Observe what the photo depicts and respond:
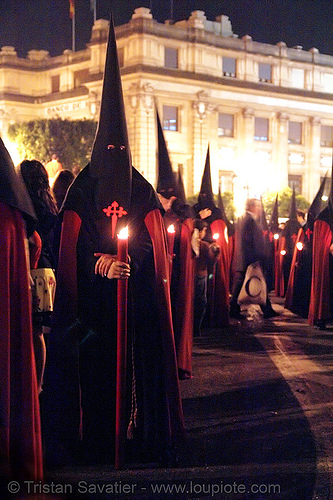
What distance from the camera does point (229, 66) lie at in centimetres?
5506

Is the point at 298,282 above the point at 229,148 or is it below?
below

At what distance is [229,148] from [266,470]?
52.5m

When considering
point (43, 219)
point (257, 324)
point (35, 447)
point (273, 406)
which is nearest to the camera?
point (35, 447)

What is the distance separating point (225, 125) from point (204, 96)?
4.42 meters

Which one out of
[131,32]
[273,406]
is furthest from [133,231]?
[131,32]

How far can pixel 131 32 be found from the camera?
50812mm

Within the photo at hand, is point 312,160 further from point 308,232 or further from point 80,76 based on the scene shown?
point 308,232

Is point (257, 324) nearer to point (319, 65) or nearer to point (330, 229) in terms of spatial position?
point (330, 229)

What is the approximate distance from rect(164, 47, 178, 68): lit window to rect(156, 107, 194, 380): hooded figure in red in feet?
151

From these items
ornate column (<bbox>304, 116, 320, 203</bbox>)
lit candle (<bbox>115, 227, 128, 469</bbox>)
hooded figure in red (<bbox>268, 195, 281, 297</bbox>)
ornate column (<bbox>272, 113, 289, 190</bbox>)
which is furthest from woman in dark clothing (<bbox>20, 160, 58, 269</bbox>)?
ornate column (<bbox>304, 116, 320, 203</bbox>)

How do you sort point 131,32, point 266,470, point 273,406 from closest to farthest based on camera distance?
1. point 266,470
2. point 273,406
3. point 131,32

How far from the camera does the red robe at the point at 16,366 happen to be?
334 centimetres

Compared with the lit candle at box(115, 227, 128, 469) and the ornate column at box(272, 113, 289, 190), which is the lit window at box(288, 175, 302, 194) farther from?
the lit candle at box(115, 227, 128, 469)

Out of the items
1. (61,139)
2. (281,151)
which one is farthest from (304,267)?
(281,151)
